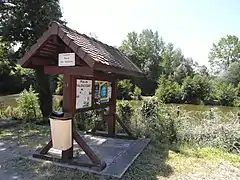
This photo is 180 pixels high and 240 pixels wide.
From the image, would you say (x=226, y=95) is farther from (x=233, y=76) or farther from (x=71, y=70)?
(x=71, y=70)

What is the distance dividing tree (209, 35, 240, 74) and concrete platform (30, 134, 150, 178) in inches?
1564

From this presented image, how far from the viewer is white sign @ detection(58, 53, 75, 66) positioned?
4.28m

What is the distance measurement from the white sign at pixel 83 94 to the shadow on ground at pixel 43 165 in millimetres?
1244

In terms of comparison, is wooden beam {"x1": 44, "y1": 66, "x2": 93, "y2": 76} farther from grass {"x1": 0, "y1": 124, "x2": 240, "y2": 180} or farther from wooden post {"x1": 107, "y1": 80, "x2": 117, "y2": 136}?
wooden post {"x1": 107, "y1": 80, "x2": 117, "y2": 136}

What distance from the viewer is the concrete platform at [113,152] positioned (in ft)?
13.5

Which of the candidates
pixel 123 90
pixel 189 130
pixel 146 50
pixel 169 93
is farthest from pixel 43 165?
pixel 146 50

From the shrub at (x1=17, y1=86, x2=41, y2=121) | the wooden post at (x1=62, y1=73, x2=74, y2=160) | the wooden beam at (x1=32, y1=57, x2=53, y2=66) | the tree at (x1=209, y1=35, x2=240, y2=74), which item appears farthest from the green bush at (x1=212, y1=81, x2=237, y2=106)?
the wooden post at (x1=62, y1=73, x2=74, y2=160)

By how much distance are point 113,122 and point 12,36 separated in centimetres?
500

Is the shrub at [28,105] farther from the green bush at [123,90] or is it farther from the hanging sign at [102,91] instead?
the green bush at [123,90]

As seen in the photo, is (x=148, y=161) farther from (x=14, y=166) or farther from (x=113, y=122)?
(x=14, y=166)

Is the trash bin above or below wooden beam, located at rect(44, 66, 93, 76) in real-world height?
below

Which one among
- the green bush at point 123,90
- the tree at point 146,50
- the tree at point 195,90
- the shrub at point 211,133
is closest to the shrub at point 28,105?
the shrub at point 211,133

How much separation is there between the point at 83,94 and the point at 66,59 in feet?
2.60

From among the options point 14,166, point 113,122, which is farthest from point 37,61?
point 113,122
